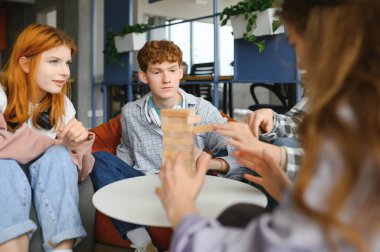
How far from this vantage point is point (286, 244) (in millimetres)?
589

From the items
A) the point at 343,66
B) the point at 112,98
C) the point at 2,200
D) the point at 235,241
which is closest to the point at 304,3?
the point at 343,66

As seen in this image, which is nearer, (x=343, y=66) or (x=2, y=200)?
(x=343, y=66)

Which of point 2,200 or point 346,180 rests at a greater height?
point 346,180

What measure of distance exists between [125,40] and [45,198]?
12.5 ft

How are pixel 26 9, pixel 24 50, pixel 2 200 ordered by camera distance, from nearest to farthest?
pixel 2 200 < pixel 24 50 < pixel 26 9

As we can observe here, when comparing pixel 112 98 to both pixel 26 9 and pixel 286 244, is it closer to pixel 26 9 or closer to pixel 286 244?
pixel 26 9

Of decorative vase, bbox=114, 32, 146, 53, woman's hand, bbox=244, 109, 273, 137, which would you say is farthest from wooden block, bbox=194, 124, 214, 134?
decorative vase, bbox=114, 32, 146, 53

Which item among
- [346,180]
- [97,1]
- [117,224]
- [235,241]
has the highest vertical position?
[97,1]

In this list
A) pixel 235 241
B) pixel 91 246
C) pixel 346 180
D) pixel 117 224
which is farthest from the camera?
pixel 91 246

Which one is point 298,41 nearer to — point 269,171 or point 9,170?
point 269,171

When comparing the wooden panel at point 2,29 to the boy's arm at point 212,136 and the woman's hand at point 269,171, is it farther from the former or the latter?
the woman's hand at point 269,171

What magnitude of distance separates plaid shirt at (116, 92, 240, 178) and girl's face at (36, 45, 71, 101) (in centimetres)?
44

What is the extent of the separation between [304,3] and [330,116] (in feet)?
0.63

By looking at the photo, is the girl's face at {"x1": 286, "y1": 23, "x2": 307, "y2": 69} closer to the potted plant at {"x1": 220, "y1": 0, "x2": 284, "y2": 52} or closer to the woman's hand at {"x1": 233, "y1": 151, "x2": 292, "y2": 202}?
the woman's hand at {"x1": 233, "y1": 151, "x2": 292, "y2": 202}
